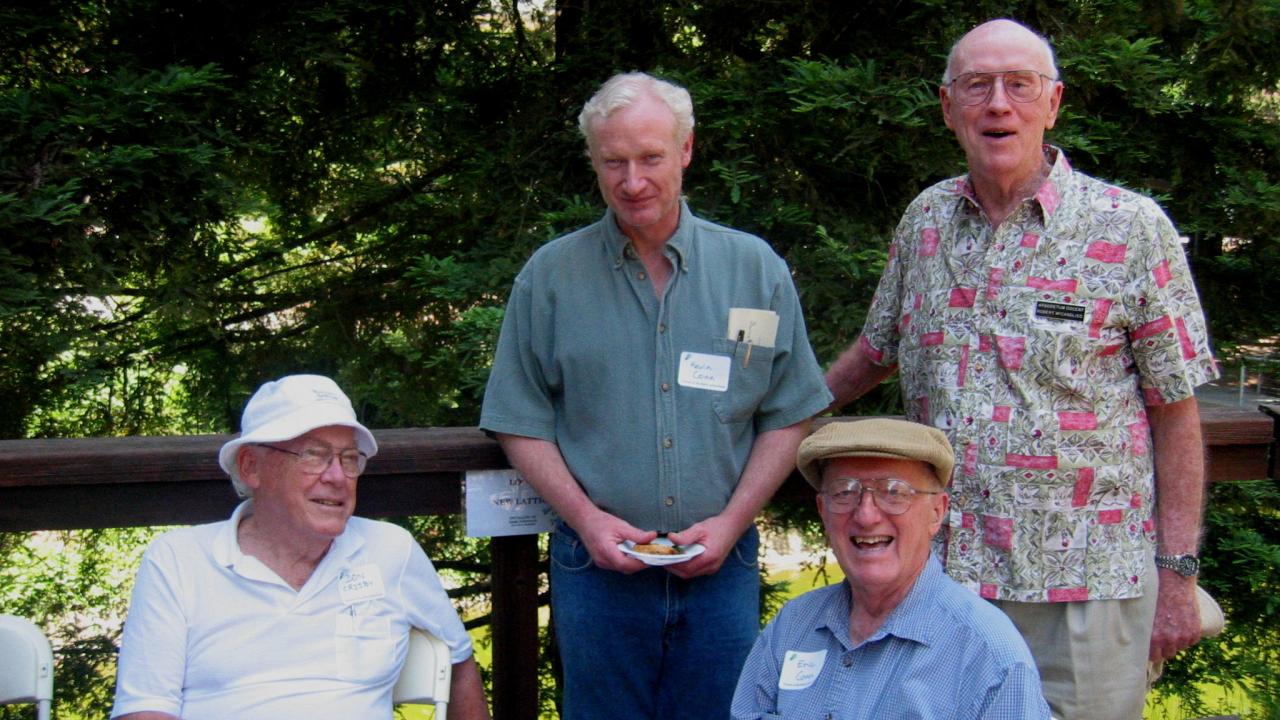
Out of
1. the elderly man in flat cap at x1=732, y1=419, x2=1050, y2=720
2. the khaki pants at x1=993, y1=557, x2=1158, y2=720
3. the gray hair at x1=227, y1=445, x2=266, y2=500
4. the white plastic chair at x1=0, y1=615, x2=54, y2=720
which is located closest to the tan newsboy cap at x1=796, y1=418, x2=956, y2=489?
the elderly man in flat cap at x1=732, y1=419, x2=1050, y2=720

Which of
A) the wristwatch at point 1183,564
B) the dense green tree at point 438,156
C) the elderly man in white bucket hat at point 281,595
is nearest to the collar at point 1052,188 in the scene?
the wristwatch at point 1183,564

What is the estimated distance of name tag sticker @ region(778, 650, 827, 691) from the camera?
1924mm

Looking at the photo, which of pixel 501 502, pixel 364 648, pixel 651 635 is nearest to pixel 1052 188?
pixel 651 635

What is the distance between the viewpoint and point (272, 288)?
4527 millimetres

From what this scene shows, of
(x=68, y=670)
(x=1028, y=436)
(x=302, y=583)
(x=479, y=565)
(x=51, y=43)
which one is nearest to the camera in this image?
(x=1028, y=436)

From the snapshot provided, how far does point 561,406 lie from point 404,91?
2037mm

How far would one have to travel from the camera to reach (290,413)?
222 centimetres

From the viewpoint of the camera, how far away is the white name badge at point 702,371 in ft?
7.37

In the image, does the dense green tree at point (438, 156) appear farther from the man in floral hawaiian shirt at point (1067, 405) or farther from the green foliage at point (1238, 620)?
the man in floral hawaiian shirt at point (1067, 405)

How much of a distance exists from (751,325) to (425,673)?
3.10 feet

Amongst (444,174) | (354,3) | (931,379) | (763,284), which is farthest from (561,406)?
(444,174)

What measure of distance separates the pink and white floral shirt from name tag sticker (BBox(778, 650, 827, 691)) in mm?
384

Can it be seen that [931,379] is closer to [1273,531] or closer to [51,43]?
[1273,531]

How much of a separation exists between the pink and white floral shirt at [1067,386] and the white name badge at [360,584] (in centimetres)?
110
